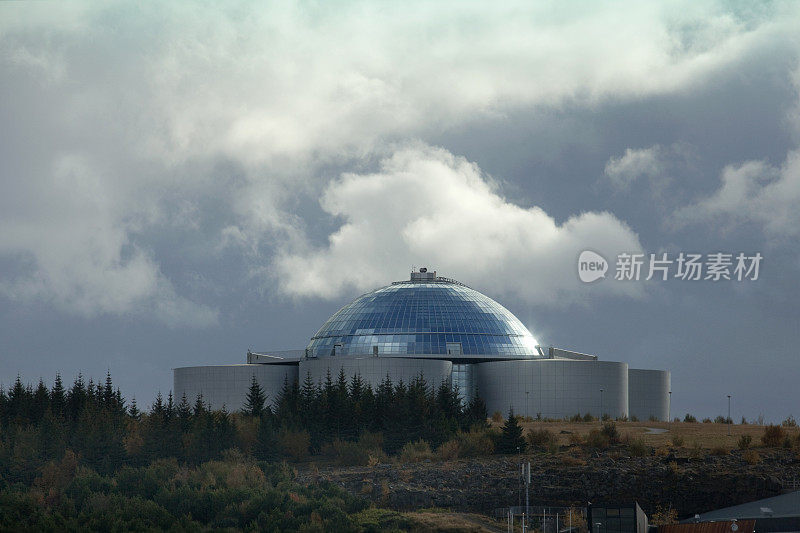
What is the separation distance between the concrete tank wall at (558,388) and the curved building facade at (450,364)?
0.10 metres

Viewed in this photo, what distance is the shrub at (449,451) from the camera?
260ft

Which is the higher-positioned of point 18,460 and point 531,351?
point 531,351

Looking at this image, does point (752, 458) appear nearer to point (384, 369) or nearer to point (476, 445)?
point (476, 445)

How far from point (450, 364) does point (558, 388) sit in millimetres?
10491

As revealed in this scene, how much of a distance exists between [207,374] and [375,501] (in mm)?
50338

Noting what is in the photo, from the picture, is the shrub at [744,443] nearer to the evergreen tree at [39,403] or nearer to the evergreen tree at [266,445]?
the evergreen tree at [266,445]

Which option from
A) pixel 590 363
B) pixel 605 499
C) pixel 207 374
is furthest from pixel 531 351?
pixel 605 499

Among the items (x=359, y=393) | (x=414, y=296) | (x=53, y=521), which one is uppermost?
(x=414, y=296)

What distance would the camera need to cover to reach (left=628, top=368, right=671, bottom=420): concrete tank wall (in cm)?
11434

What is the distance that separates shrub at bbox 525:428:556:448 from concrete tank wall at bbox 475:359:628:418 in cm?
2296

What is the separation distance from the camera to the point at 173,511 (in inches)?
2591

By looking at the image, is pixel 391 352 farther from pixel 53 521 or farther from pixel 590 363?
pixel 53 521

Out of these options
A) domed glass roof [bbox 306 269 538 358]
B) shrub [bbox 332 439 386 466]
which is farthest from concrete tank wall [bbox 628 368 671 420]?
shrub [bbox 332 439 386 466]

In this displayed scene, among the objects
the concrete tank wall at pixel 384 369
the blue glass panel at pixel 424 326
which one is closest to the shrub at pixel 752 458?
the concrete tank wall at pixel 384 369
